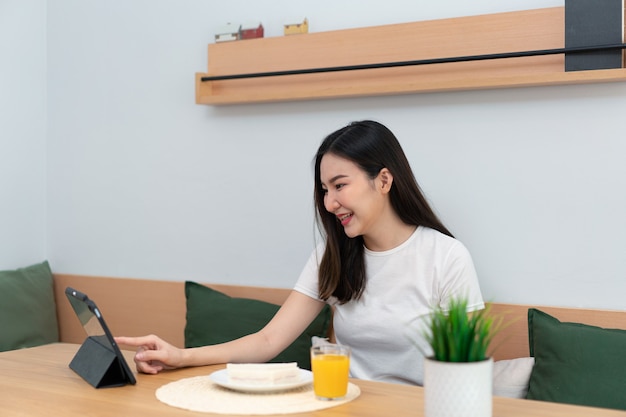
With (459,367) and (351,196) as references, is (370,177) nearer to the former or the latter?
(351,196)

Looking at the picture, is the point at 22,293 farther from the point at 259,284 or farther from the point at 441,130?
the point at 441,130

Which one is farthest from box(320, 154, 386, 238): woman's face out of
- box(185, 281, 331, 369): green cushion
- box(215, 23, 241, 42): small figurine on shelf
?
box(215, 23, 241, 42): small figurine on shelf

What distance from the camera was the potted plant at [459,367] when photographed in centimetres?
122

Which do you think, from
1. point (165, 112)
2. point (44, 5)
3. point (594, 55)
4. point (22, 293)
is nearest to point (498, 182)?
point (594, 55)

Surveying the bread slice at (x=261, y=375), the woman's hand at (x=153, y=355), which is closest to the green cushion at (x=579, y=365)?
the bread slice at (x=261, y=375)

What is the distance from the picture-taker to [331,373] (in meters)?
1.42

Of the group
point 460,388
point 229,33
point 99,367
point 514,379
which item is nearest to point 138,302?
point 229,33

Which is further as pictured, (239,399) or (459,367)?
(239,399)

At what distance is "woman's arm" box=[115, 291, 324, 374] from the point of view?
172 cm

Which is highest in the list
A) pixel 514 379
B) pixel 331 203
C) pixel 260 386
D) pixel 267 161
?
pixel 267 161

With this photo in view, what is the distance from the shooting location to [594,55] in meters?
2.12

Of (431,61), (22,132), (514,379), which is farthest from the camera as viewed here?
(22,132)

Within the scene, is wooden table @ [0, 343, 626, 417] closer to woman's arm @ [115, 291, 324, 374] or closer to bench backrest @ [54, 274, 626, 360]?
woman's arm @ [115, 291, 324, 374]

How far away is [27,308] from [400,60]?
60.5 inches
